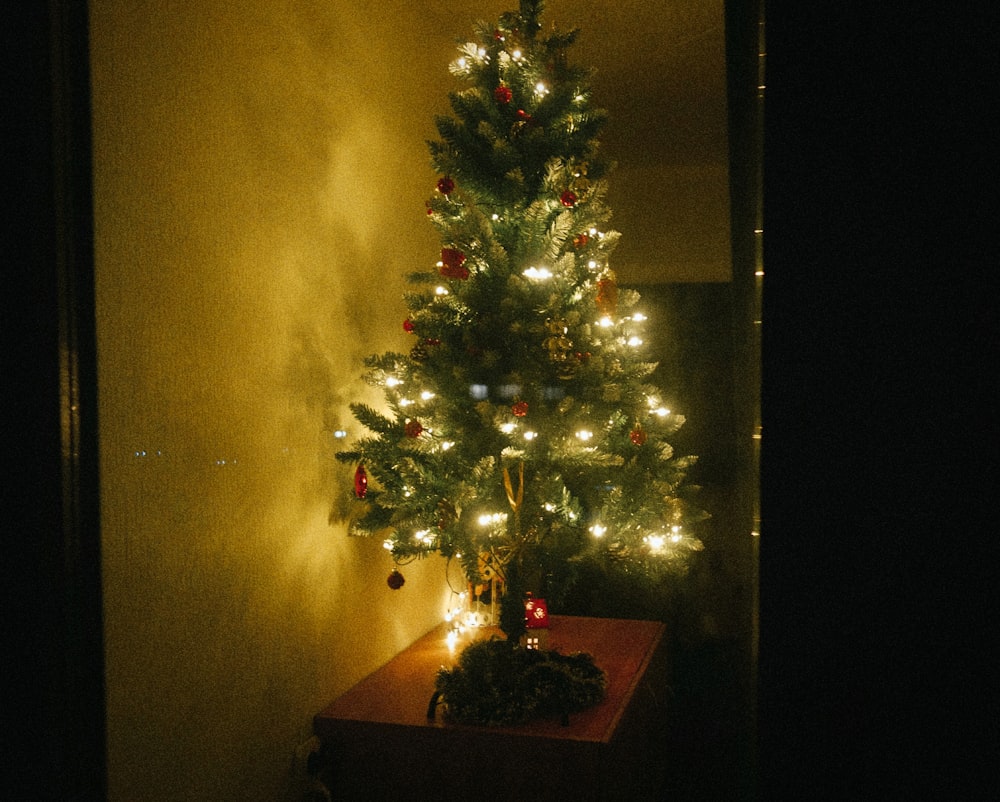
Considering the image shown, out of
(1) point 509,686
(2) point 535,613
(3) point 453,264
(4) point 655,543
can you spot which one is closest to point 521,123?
(3) point 453,264

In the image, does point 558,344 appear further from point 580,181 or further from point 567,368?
point 580,181

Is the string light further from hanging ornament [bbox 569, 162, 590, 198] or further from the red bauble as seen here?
hanging ornament [bbox 569, 162, 590, 198]

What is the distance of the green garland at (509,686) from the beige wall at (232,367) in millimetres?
468

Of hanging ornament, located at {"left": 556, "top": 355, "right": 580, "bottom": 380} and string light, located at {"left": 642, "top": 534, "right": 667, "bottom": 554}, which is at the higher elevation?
hanging ornament, located at {"left": 556, "top": 355, "right": 580, "bottom": 380}

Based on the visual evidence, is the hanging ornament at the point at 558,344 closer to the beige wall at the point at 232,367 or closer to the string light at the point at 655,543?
the string light at the point at 655,543

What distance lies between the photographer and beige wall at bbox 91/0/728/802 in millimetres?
1683

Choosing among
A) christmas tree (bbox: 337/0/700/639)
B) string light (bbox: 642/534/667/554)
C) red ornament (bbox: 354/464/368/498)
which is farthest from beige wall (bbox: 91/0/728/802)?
string light (bbox: 642/534/667/554)

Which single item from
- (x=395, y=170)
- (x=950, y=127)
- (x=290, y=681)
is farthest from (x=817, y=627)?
(x=395, y=170)

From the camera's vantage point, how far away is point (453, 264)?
2.23 metres

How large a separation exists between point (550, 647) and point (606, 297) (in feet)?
4.25

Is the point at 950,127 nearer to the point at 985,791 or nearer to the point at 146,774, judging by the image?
the point at 985,791

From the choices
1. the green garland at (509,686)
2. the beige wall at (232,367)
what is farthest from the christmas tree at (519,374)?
the beige wall at (232,367)

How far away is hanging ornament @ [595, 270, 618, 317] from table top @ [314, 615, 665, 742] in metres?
1.15

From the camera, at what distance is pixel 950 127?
1.23m
